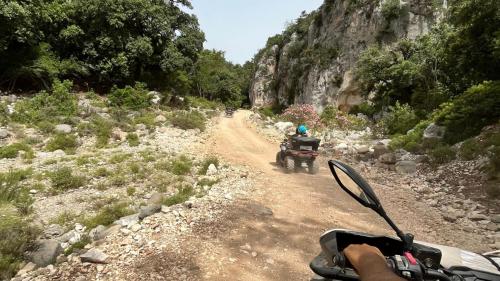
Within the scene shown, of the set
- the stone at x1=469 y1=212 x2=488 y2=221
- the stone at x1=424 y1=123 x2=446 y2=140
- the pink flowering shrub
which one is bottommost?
the stone at x1=469 y1=212 x2=488 y2=221

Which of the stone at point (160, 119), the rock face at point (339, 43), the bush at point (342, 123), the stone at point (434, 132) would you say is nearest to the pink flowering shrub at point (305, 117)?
the bush at point (342, 123)

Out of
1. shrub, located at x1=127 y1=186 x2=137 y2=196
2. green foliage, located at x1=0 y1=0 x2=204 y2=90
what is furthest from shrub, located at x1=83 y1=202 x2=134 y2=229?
green foliage, located at x1=0 y1=0 x2=204 y2=90

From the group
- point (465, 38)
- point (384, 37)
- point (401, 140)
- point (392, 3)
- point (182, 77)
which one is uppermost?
point (392, 3)

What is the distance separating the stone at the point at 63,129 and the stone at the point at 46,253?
1057cm

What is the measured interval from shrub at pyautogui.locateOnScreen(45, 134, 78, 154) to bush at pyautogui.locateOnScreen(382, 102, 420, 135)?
44.4 ft

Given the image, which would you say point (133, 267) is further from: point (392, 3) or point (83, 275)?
point (392, 3)

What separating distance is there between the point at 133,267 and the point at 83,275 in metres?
0.63

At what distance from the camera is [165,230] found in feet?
19.5

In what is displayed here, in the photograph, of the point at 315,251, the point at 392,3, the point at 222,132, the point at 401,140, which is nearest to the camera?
the point at 315,251

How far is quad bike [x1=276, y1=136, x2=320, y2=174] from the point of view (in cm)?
1071

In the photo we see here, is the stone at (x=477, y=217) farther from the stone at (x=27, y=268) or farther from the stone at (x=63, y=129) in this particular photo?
the stone at (x=63, y=129)

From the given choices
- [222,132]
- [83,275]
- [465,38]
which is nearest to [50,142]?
[222,132]

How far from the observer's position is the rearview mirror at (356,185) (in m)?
1.77

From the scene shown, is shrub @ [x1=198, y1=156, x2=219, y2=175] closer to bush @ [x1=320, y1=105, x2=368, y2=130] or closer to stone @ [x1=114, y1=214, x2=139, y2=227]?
stone @ [x1=114, y1=214, x2=139, y2=227]
